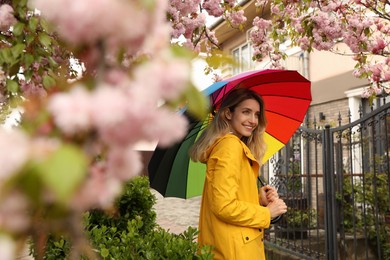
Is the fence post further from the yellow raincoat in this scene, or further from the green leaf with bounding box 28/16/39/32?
the green leaf with bounding box 28/16/39/32

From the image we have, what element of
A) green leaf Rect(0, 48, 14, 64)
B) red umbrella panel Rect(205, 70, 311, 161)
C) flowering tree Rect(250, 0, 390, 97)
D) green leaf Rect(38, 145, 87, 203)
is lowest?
green leaf Rect(38, 145, 87, 203)

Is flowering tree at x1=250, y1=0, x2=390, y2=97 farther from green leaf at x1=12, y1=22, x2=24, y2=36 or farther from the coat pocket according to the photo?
green leaf at x1=12, y1=22, x2=24, y2=36

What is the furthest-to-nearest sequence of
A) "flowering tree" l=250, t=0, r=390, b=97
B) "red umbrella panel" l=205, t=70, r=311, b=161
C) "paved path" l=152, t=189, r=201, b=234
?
"paved path" l=152, t=189, r=201, b=234, "flowering tree" l=250, t=0, r=390, b=97, "red umbrella panel" l=205, t=70, r=311, b=161

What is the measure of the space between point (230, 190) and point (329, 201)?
3.16m

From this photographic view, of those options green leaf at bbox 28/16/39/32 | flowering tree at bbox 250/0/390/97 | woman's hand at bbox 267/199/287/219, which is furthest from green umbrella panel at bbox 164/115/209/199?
flowering tree at bbox 250/0/390/97

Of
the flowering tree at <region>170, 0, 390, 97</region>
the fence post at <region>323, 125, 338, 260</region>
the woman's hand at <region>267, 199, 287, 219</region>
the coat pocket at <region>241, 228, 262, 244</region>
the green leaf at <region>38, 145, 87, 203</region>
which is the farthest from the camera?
the fence post at <region>323, 125, 338, 260</region>

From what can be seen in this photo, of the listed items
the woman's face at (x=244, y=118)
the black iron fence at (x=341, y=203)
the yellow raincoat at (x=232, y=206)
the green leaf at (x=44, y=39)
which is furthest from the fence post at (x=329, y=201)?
the green leaf at (x=44, y=39)

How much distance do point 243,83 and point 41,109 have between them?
7.94 ft

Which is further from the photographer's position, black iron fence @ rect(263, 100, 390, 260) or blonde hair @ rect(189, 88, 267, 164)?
black iron fence @ rect(263, 100, 390, 260)

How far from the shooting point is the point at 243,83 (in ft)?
9.37

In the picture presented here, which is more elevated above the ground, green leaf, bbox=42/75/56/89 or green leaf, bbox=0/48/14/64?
green leaf, bbox=0/48/14/64

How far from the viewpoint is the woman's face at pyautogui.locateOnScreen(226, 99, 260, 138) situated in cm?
270

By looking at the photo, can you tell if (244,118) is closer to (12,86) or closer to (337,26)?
(12,86)

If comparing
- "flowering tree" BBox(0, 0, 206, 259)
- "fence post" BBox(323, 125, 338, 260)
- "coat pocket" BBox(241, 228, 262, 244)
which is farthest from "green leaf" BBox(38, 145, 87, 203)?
"fence post" BBox(323, 125, 338, 260)
